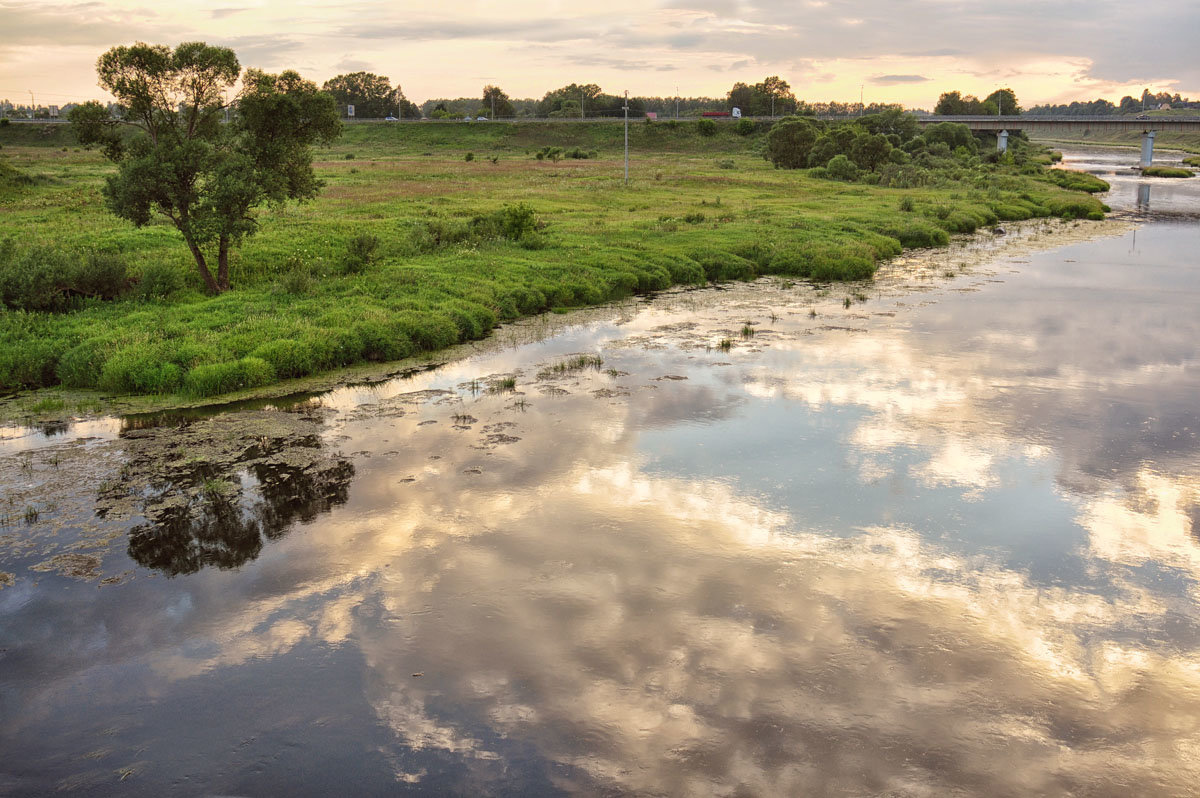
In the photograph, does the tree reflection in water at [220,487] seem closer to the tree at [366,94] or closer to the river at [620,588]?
the river at [620,588]

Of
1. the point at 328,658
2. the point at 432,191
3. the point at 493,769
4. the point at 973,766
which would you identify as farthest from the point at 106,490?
the point at 432,191

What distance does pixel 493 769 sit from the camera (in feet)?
30.8

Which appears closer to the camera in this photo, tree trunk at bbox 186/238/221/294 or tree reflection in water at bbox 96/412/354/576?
tree reflection in water at bbox 96/412/354/576

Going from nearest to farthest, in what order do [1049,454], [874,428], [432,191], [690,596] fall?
[690,596]
[1049,454]
[874,428]
[432,191]

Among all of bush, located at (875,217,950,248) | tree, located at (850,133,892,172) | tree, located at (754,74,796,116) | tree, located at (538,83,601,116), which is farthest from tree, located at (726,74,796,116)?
bush, located at (875,217,950,248)

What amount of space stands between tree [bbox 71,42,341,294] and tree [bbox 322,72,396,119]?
16313 cm

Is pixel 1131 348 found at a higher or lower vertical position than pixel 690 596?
higher

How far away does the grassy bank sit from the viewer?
73.0 feet

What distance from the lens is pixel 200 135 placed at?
26.7 m

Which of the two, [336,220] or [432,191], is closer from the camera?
[336,220]

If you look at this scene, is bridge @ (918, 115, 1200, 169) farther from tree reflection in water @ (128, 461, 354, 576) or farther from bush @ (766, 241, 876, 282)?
tree reflection in water @ (128, 461, 354, 576)

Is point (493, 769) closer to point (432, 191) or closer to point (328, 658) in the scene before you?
point (328, 658)

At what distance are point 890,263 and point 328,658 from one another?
3695 centimetres

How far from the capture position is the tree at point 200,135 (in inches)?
981
